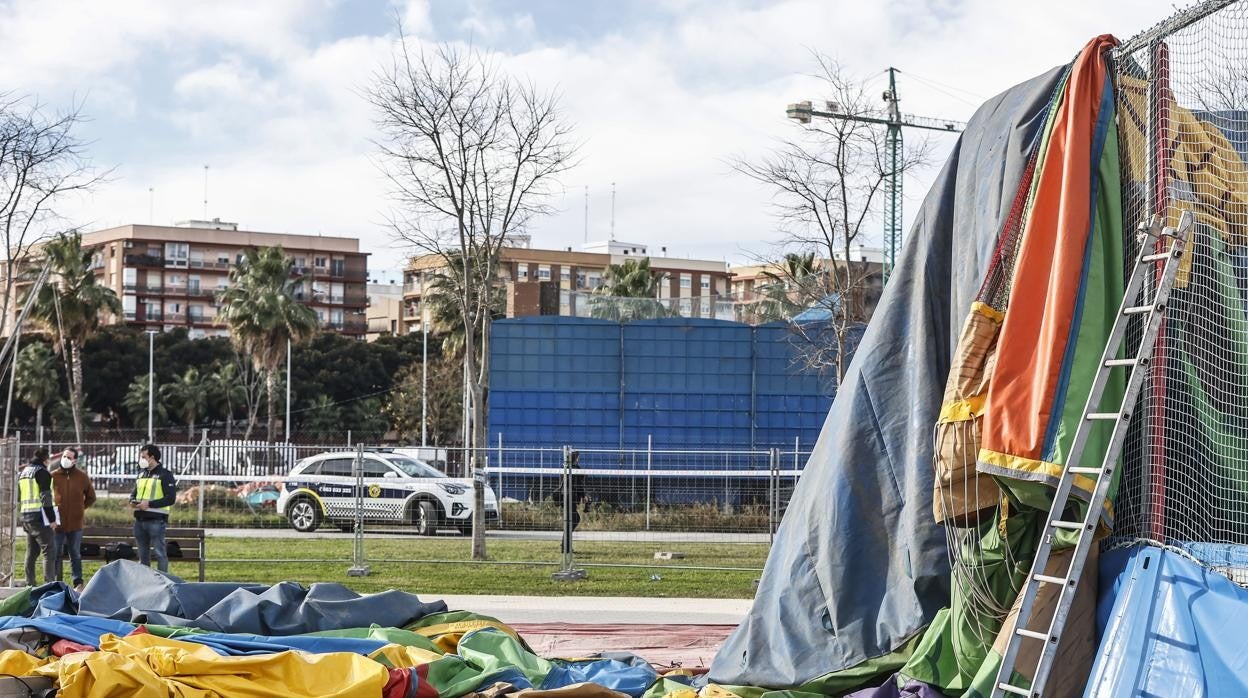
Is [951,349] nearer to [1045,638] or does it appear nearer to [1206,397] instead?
[1206,397]

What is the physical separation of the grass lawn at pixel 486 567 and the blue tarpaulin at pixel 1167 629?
373 inches

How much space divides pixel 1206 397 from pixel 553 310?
33744 millimetres

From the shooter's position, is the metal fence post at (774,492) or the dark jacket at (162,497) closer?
the dark jacket at (162,497)

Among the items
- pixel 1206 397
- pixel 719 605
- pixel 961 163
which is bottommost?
pixel 719 605

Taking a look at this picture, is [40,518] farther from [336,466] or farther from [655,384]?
[655,384]

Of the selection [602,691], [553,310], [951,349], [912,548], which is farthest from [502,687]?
[553,310]

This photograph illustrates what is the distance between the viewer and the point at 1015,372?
6496mm

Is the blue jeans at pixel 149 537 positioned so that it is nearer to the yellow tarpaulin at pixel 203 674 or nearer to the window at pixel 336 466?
the yellow tarpaulin at pixel 203 674

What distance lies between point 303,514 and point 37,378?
47144mm

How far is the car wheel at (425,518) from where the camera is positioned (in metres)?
22.4

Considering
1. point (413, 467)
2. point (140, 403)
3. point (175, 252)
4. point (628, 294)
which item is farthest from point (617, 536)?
point (175, 252)

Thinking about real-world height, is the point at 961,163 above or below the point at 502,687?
above

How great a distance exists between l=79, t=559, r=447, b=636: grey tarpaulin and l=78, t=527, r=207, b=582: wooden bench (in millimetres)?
5651

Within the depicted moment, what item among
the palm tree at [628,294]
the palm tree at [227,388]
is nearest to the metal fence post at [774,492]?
the palm tree at [628,294]
